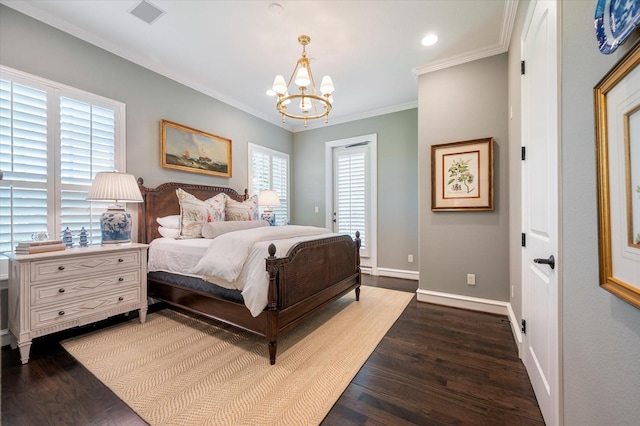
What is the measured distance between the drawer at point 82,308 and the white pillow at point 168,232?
70 cm

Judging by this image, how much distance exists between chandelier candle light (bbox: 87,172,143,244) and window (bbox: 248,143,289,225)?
2.12 m

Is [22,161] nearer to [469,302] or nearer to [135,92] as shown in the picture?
[135,92]

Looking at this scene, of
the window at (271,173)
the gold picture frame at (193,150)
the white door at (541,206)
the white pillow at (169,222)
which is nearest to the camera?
the white door at (541,206)

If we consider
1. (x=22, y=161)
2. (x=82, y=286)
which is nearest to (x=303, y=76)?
(x=22, y=161)

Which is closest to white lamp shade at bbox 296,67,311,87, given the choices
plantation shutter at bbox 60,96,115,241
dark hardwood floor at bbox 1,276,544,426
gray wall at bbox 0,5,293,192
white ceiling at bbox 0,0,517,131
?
white ceiling at bbox 0,0,517,131

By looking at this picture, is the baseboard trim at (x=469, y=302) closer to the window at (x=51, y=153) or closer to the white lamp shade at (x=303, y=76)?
the white lamp shade at (x=303, y=76)

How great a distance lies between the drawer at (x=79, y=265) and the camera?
78.1 inches

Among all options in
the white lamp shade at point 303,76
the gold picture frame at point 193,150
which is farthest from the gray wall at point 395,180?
the white lamp shade at point 303,76

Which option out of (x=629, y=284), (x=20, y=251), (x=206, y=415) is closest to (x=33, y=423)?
(x=206, y=415)

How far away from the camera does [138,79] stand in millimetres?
3066

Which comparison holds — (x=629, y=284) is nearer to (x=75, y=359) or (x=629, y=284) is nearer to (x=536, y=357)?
(x=536, y=357)

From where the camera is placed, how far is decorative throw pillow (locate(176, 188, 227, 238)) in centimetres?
300

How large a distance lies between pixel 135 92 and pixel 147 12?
0.99 metres

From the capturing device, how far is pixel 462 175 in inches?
118
